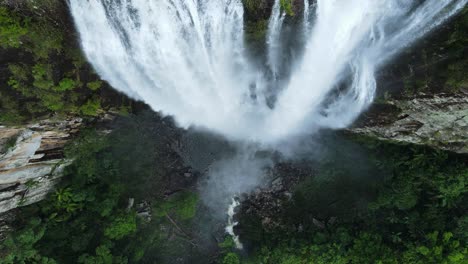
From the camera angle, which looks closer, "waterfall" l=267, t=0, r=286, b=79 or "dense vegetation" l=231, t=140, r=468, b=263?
"waterfall" l=267, t=0, r=286, b=79

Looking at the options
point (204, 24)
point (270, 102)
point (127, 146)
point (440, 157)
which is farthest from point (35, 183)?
point (440, 157)

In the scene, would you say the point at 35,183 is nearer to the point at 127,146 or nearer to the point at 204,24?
the point at 127,146

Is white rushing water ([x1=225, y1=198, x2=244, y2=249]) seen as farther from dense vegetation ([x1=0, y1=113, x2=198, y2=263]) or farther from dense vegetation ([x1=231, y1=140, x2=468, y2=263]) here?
dense vegetation ([x1=0, y1=113, x2=198, y2=263])

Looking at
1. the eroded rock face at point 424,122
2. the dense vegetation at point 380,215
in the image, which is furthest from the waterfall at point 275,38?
the dense vegetation at point 380,215

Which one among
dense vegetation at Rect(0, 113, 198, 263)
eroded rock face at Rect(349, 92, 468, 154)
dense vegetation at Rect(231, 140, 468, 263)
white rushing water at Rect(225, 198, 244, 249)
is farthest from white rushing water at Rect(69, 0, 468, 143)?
white rushing water at Rect(225, 198, 244, 249)

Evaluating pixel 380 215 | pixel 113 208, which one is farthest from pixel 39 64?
pixel 380 215

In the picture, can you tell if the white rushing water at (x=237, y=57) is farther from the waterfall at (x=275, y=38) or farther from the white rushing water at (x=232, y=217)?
the white rushing water at (x=232, y=217)
